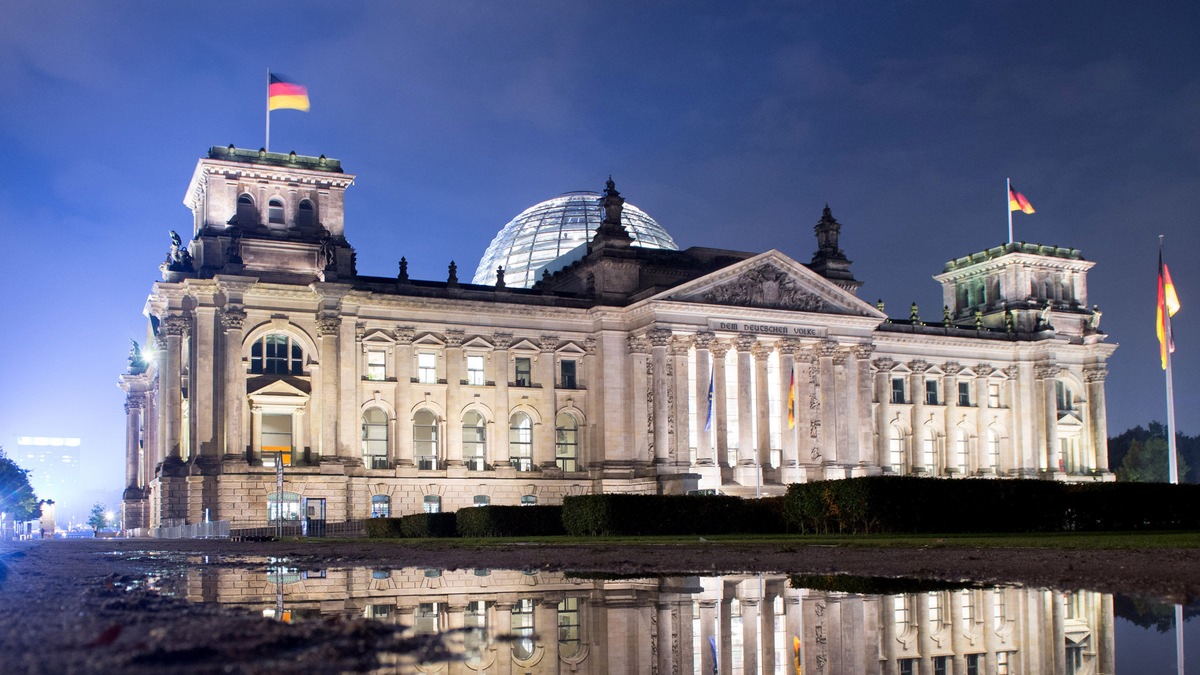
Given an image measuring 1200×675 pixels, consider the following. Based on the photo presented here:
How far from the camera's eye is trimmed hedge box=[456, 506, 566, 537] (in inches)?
1827

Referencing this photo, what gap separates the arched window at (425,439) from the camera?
71750 mm

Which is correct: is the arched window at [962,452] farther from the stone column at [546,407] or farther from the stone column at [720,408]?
the stone column at [546,407]

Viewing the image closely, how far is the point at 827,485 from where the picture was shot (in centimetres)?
3775

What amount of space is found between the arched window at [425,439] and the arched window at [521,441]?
4.67 m

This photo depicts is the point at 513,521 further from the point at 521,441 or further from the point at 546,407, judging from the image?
the point at 546,407

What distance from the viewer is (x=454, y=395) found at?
7238 centimetres

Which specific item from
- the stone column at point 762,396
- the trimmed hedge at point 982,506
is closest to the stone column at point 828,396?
the stone column at point 762,396

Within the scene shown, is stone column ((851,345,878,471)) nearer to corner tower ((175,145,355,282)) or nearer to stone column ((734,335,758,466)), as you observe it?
stone column ((734,335,758,466))

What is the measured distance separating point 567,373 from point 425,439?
9610mm

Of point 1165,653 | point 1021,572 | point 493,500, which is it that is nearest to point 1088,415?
point 493,500

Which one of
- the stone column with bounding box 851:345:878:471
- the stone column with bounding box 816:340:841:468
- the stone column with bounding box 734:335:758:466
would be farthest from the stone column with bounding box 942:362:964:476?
the stone column with bounding box 734:335:758:466

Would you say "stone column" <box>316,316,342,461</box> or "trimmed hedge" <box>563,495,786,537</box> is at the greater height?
"stone column" <box>316,316,342,461</box>

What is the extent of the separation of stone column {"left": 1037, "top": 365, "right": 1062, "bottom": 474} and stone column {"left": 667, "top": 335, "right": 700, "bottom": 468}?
32363 millimetres

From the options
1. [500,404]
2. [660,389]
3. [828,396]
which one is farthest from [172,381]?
[828,396]
